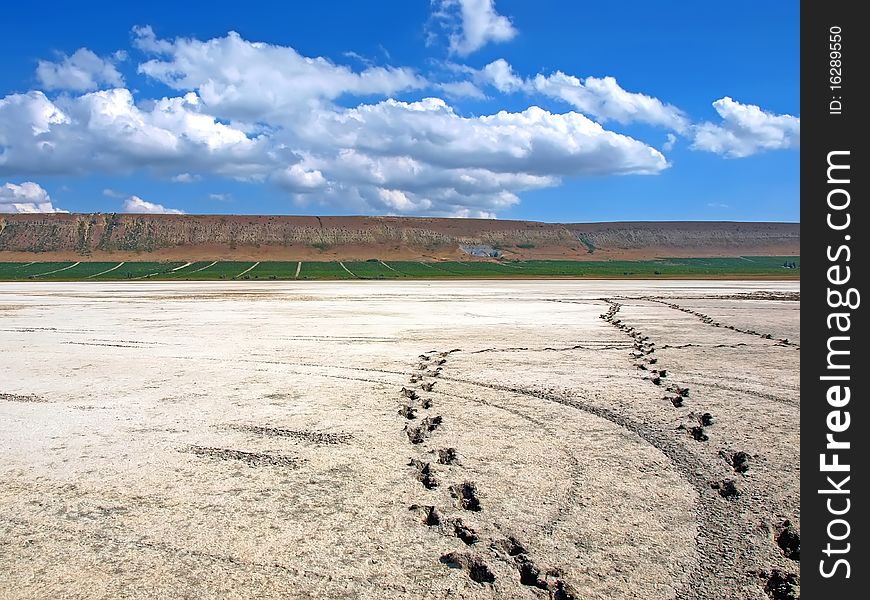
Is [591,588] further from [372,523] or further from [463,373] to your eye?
[463,373]

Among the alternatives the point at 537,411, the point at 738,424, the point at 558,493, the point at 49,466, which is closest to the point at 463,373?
the point at 537,411

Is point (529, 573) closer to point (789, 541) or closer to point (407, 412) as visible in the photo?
point (789, 541)

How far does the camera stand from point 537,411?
803 centimetres

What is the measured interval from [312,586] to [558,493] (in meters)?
2.18

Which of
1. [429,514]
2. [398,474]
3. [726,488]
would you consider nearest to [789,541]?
[726,488]

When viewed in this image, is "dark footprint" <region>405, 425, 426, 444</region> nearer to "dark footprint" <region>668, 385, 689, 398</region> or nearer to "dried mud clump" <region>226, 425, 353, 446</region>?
"dried mud clump" <region>226, 425, 353, 446</region>

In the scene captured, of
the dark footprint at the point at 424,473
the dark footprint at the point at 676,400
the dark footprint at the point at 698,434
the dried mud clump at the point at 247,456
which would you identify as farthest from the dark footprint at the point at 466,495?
the dark footprint at the point at 676,400

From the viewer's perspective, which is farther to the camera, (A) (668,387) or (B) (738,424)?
(A) (668,387)

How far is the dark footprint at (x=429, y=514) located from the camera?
4723 millimetres

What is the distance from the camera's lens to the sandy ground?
4031 millimetres

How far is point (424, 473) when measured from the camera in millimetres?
5762
